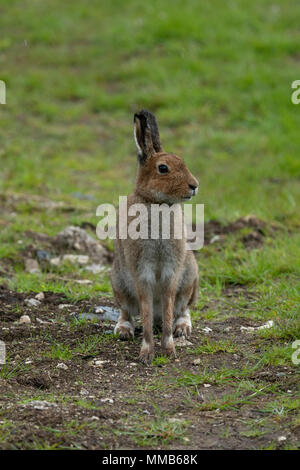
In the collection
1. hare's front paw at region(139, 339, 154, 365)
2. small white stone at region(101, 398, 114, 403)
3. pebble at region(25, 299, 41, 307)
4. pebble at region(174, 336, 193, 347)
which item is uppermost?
pebble at region(25, 299, 41, 307)

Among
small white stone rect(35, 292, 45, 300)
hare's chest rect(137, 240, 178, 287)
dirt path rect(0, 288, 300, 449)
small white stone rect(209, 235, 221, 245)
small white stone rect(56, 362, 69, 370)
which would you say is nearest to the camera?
dirt path rect(0, 288, 300, 449)

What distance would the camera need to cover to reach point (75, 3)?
15023 millimetres

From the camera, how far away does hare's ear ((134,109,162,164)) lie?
4.98 metres

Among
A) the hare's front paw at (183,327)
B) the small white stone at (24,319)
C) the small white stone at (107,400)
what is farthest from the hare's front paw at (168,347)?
the small white stone at (24,319)

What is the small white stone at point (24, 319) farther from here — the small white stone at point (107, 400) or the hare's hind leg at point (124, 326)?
the small white stone at point (107, 400)

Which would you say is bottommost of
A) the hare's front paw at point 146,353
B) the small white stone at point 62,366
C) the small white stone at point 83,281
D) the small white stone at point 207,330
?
the small white stone at point 62,366

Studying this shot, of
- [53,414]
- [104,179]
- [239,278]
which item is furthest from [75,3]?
[53,414]

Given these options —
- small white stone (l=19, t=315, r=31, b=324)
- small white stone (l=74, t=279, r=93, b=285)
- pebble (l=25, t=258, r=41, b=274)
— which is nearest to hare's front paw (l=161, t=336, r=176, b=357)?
small white stone (l=19, t=315, r=31, b=324)

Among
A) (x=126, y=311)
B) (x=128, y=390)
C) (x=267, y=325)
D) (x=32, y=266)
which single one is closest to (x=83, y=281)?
(x=32, y=266)

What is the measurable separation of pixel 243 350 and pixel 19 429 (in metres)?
1.83

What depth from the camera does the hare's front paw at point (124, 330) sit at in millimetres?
5328

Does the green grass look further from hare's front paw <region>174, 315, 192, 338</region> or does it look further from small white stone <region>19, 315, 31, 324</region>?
small white stone <region>19, 315, 31, 324</region>

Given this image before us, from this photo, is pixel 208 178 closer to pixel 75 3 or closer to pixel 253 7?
pixel 253 7
